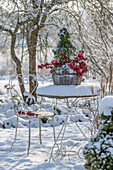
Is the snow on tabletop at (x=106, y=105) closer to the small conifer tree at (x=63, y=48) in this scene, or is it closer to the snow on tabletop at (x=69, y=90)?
the snow on tabletop at (x=69, y=90)

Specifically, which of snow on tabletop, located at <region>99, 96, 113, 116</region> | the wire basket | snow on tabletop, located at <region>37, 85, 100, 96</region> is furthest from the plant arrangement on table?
snow on tabletop, located at <region>99, 96, 113, 116</region>

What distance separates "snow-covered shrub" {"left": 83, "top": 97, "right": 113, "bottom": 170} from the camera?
172 cm

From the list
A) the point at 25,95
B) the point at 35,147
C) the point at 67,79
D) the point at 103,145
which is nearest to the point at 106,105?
the point at 103,145

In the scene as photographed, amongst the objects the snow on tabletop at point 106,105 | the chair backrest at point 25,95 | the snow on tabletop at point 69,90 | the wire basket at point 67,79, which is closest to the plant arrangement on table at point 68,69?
the wire basket at point 67,79

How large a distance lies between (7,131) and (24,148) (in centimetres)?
106

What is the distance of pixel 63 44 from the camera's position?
9.68ft

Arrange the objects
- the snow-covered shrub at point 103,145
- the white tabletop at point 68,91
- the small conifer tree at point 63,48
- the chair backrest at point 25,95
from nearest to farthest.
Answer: the snow-covered shrub at point 103,145
the white tabletop at point 68,91
the small conifer tree at point 63,48
the chair backrest at point 25,95

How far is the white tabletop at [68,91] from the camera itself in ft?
8.31

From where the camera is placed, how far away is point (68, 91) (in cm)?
254

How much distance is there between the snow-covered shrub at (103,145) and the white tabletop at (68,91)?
671mm

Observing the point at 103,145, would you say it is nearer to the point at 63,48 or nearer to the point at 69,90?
the point at 69,90

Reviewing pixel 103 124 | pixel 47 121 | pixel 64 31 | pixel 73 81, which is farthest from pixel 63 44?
pixel 47 121

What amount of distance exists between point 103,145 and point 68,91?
2.92 feet

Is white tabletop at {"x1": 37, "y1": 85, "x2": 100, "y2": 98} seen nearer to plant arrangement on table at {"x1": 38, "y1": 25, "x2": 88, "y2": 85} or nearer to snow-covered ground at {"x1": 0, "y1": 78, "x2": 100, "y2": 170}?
plant arrangement on table at {"x1": 38, "y1": 25, "x2": 88, "y2": 85}
